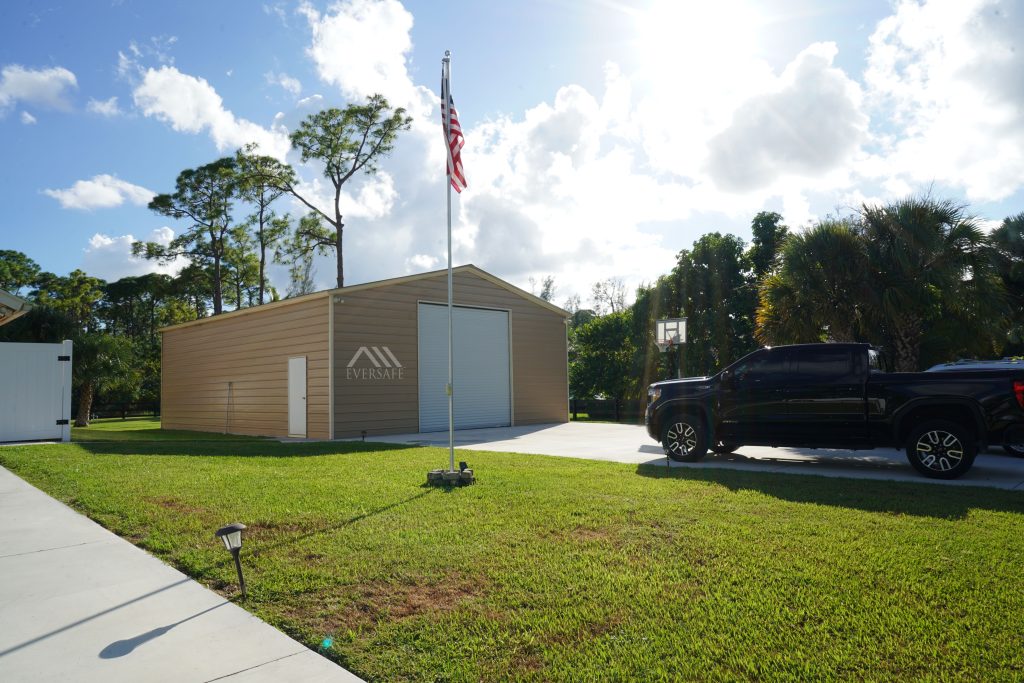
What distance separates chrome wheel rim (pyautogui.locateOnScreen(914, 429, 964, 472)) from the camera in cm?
792

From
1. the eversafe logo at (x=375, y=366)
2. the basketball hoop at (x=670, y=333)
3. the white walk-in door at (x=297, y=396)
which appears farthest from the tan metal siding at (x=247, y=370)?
the basketball hoop at (x=670, y=333)

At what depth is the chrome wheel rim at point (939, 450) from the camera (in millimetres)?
7922

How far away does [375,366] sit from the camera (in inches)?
648

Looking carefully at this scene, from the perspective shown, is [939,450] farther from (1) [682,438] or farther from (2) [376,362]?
(2) [376,362]

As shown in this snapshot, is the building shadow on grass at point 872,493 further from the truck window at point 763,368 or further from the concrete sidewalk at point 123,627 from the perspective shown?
the concrete sidewalk at point 123,627

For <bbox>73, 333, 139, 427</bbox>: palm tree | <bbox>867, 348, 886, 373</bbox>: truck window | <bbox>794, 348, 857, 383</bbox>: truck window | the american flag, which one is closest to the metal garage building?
<bbox>73, 333, 139, 427</bbox>: palm tree

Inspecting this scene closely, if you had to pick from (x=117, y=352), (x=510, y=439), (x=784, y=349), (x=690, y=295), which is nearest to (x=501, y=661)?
(x=784, y=349)

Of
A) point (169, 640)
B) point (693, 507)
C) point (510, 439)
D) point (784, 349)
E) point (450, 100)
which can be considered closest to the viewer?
point (169, 640)

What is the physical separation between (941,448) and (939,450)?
4 centimetres

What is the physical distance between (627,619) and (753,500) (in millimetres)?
3583

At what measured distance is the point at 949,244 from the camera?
1311cm

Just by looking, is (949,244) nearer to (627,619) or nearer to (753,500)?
(753,500)

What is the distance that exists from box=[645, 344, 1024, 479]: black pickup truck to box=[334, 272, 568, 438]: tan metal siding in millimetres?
8358

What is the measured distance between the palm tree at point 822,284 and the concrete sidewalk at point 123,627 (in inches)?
516
